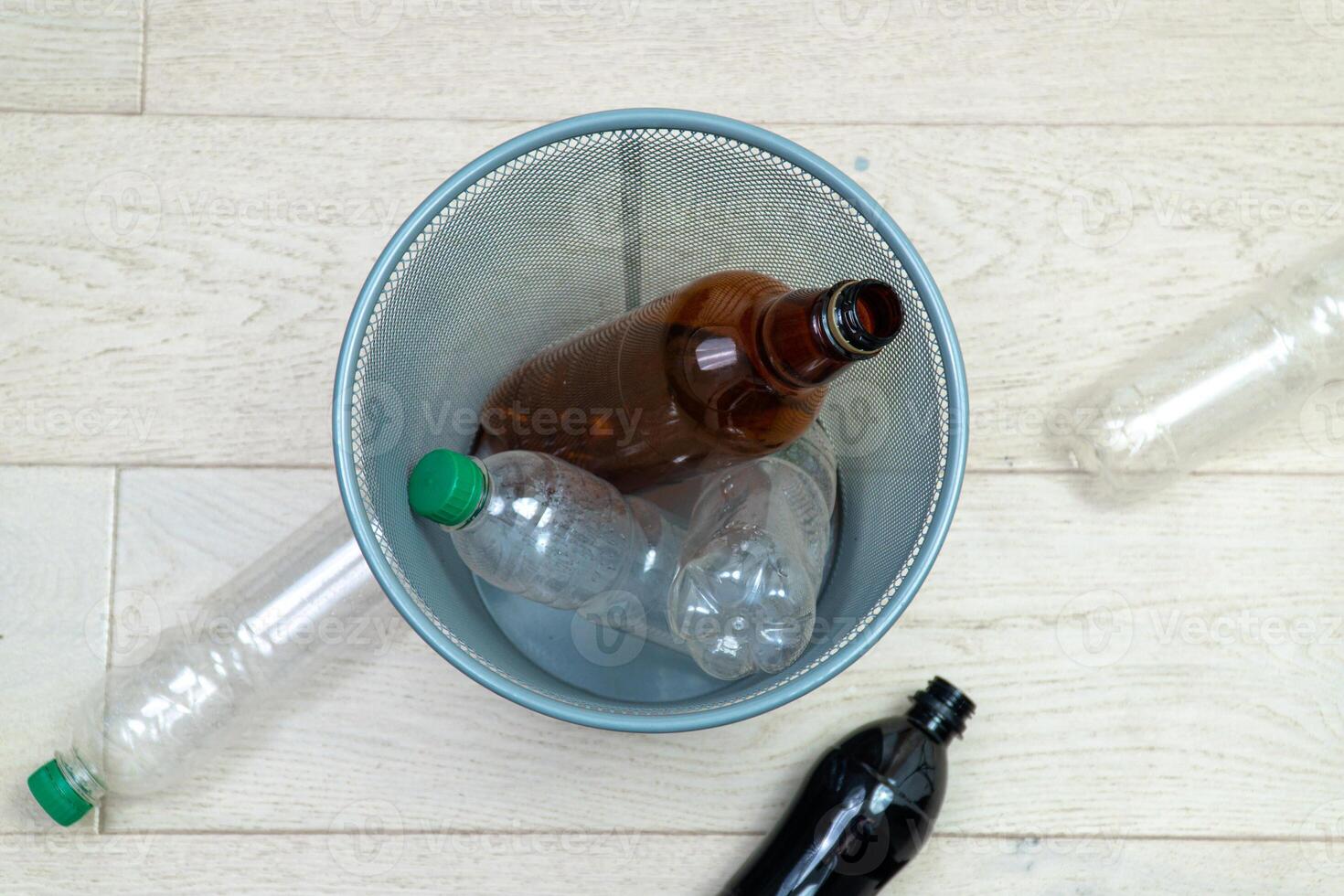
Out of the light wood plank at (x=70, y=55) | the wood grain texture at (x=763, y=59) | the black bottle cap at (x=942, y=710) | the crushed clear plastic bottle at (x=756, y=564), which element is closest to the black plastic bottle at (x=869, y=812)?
the black bottle cap at (x=942, y=710)

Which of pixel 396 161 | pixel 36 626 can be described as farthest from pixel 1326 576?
pixel 36 626

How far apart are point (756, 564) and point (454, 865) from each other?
0.92 ft

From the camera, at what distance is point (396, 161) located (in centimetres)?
66

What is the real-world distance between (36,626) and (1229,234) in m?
0.78

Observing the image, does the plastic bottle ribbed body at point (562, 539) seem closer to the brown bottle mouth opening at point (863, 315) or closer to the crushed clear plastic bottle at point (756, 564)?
the crushed clear plastic bottle at point (756, 564)

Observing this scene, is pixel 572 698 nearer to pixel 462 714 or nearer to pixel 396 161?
pixel 462 714

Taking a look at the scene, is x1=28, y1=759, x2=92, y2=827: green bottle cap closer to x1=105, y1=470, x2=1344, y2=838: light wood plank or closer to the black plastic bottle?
x1=105, y1=470, x2=1344, y2=838: light wood plank

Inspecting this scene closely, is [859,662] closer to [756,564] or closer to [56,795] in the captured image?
[756,564]

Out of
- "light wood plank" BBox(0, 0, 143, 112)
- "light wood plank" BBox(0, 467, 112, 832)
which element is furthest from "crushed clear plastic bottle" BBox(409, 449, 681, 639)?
"light wood plank" BBox(0, 0, 143, 112)

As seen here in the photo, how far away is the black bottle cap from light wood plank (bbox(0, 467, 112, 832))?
0.48 meters

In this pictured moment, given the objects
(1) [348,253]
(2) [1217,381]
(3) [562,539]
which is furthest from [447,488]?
(2) [1217,381]

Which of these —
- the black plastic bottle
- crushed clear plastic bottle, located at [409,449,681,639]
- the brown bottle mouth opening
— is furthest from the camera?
the black plastic bottle

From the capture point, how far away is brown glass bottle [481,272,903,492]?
0.40 metres

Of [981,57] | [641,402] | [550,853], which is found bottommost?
[550,853]
